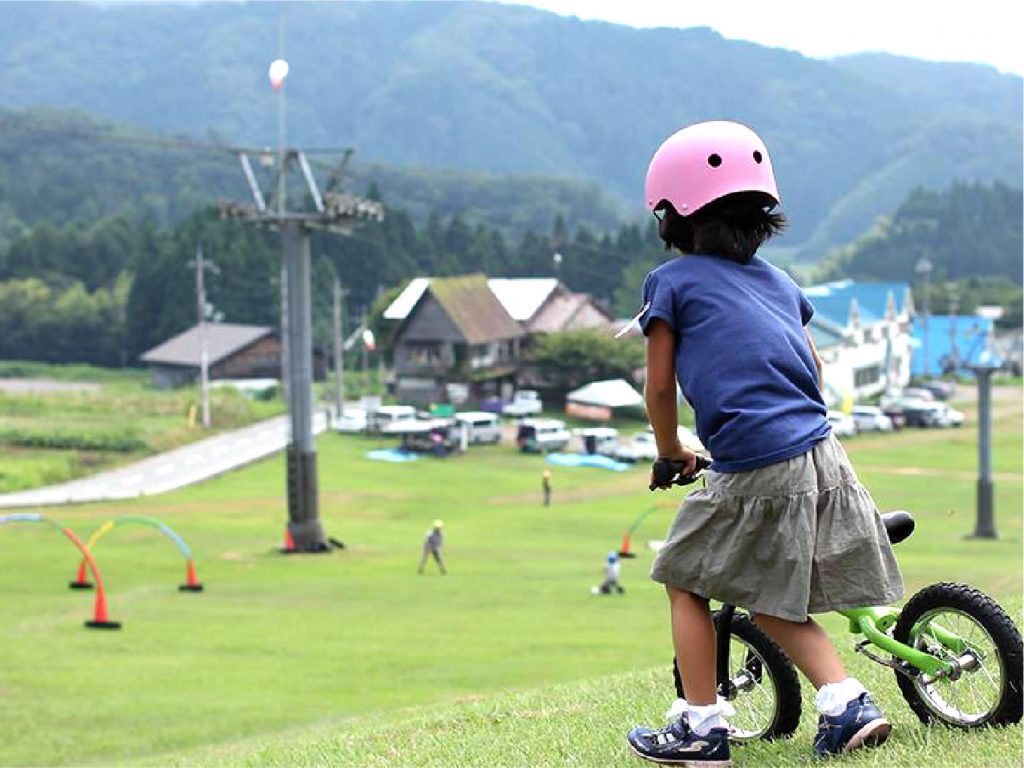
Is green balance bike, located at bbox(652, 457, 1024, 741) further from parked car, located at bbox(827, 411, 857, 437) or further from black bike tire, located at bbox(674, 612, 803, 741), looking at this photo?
parked car, located at bbox(827, 411, 857, 437)

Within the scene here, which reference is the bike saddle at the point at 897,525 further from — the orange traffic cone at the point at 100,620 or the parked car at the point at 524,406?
the parked car at the point at 524,406

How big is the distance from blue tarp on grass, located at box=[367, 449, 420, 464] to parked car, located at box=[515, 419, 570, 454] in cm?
410

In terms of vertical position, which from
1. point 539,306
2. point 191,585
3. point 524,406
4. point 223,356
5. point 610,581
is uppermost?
point 539,306

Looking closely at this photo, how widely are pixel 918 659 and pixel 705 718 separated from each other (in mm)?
700

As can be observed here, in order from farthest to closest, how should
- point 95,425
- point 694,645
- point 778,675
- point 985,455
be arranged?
point 95,425 → point 985,455 → point 778,675 → point 694,645

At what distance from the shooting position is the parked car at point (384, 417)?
59.9 m

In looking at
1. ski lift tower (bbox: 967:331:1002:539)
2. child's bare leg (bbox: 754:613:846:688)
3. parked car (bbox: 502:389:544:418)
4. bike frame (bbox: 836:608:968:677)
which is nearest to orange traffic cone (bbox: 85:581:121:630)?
bike frame (bbox: 836:608:968:677)

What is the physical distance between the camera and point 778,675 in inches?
211

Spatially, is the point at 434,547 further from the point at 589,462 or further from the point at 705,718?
the point at 589,462

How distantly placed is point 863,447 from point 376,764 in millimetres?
53722

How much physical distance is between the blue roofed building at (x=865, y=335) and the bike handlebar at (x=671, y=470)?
2685 inches

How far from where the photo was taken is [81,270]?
110625mm

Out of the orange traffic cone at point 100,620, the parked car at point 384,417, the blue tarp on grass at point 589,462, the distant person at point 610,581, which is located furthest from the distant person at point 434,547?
the parked car at point 384,417

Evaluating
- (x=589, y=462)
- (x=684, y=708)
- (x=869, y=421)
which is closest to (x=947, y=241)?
(x=869, y=421)
